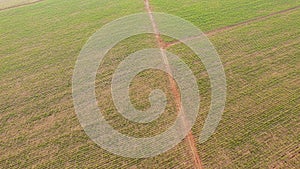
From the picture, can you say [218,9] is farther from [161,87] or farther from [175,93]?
[175,93]

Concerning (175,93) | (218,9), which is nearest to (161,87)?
(175,93)

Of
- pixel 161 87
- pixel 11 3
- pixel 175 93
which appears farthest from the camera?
pixel 11 3

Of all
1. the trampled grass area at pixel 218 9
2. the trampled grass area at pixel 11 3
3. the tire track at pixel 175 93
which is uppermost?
the trampled grass area at pixel 11 3

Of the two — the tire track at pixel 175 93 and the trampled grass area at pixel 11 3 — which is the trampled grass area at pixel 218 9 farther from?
the trampled grass area at pixel 11 3

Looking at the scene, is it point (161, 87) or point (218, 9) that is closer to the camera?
point (161, 87)

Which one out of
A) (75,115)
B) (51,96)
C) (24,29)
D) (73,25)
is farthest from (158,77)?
(24,29)

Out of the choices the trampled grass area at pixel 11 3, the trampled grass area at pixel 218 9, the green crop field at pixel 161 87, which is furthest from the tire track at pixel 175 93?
the trampled grass area at pixel 11 3

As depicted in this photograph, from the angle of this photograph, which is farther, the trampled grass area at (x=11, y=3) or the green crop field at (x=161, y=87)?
the trampled grass area at (x=11, y=3)

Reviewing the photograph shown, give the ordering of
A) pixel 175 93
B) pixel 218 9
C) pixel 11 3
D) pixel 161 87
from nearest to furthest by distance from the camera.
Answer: pixel 175 93 < pixel 161 87 < pixel 218 9 < pixel 11 3

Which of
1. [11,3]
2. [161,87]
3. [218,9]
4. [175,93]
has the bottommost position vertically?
[175,93]
